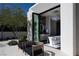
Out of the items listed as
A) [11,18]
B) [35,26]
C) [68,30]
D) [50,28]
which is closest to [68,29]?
[68,30]

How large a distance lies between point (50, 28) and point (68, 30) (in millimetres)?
3707

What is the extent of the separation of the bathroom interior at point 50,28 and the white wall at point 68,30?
1.61m

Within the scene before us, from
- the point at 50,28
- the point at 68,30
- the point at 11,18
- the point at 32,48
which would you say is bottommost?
the point at 32,48

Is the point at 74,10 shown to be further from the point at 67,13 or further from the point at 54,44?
the point at 54,44

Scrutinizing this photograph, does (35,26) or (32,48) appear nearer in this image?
(32,48)

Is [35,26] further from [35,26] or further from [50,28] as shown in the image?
[50,28]

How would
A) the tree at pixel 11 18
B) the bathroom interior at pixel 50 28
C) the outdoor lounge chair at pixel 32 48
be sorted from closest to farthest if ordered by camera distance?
the outdoor lounge chair at pixel 32 48
the tree at pixel 11 18
the bathroom interior at pixel 50 28

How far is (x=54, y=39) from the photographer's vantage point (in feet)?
37.9

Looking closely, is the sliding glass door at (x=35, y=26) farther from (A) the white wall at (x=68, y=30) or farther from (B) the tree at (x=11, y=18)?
(A) the white wall at (x=68, y=30)

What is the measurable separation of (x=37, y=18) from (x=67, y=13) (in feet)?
16.8

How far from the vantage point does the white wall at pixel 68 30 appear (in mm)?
8587

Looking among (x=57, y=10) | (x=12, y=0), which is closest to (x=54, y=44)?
(x=57, y=10)

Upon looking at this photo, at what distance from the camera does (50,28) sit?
1262 cm

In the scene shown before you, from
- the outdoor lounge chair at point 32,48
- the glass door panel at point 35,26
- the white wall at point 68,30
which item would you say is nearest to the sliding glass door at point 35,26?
the glass door panel at point 35,26
